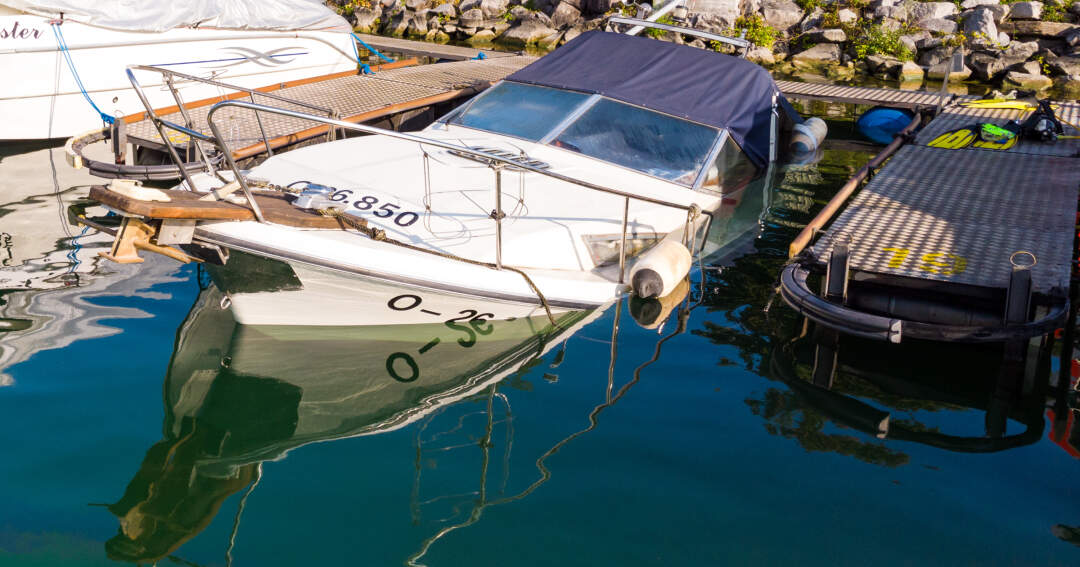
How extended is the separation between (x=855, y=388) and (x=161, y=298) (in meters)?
5.62

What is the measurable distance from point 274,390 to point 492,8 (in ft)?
72.7

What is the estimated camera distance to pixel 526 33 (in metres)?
24.8

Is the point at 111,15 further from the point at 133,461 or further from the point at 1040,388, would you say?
the point at 1040,388

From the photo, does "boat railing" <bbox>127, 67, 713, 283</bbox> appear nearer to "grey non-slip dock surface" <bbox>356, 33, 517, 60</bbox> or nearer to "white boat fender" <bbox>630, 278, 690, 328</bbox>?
"white boat fender" <bbox>630, 278, 690, 328</bbox>

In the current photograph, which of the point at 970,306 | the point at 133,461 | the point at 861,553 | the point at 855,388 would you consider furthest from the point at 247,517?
the point at 970,306

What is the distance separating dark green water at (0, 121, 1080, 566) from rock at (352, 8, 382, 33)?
21190mm

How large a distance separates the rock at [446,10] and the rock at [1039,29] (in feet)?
49.2

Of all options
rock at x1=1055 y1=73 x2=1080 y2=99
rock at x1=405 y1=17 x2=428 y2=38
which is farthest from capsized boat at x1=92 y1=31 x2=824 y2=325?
rock at x1=405 y1=17 x2=428 y2=38

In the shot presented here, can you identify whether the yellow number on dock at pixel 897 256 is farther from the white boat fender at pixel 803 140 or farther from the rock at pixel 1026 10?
the rock at pixel 1026 10

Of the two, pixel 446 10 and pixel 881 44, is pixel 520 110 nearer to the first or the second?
pixel 881 44

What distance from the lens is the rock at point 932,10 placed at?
23.1 meters

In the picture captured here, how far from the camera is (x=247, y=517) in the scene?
486 centimetres

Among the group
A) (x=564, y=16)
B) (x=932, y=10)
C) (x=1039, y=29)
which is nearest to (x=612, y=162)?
(x=564, y=16)

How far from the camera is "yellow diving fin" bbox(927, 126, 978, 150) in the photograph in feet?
34.2
